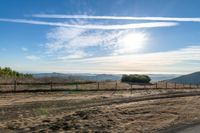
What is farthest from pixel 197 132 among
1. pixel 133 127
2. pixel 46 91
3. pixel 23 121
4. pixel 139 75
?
pixel 139 75

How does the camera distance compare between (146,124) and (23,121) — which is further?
(23,121)

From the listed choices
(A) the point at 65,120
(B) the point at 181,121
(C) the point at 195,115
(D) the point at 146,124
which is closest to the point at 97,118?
(A) the point at 65,120

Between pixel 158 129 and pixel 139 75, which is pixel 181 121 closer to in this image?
pixel 158 129

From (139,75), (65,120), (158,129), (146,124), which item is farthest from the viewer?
(139,75)

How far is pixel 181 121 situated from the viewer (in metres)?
19.3

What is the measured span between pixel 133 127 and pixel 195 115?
5859 millimetres

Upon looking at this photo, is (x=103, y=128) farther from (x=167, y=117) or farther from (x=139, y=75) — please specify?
(x=139, y=75)

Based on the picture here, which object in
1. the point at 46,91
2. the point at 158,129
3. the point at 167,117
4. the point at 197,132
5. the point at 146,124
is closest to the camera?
the point at 197,132

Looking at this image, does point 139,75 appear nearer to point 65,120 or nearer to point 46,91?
point 46,91

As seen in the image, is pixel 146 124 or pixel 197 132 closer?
pixel 197 132

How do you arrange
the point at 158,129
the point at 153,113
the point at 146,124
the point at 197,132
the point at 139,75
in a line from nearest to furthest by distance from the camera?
the point at 197,132 → the point at 158,129 → the point at 146,124 → the point at 153,113 → the point at 139,75

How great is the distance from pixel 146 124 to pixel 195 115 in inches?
186

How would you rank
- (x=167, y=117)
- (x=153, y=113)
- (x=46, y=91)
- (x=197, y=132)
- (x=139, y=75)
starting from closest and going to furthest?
(x=197, y=132)
(x=167, y=117)
(x=153, y=113)
(x=46, y=91)
(x=139, y=75)

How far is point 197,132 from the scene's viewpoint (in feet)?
51.2
